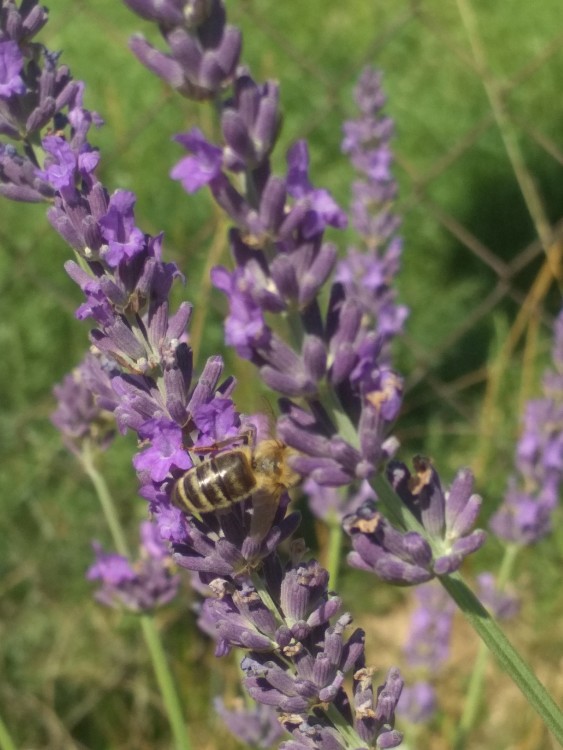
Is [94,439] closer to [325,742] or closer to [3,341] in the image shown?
[325,742]

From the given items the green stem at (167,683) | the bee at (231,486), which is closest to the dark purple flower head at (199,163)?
the bee at (231,486)

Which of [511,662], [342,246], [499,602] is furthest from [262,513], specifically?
[342,246]

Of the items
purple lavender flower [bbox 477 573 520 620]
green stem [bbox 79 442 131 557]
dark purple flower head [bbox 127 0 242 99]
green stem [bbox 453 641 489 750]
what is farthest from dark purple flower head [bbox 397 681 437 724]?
dark purple flower head [bbox 127 0 242 99]

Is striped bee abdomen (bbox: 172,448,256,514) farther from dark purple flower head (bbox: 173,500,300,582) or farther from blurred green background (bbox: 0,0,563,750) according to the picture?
blurred green background (bbox: 0,0,563,750)

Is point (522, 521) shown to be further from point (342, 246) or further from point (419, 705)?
point (342, 246)

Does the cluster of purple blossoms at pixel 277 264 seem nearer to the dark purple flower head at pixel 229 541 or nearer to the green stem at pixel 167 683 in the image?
the dark purple flower head at pixel 229 541

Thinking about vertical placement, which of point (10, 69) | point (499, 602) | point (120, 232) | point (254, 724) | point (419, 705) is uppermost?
point (10, 69)
